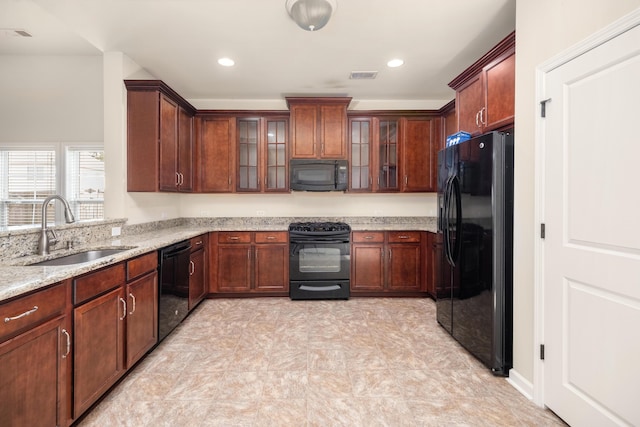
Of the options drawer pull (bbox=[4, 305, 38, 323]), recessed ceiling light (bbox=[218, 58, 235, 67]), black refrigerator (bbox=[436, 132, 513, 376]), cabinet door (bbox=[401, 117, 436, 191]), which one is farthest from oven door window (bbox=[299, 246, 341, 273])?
drawer pull (bbox=[4, 305, 38, 323])

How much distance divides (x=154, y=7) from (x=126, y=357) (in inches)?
99.4

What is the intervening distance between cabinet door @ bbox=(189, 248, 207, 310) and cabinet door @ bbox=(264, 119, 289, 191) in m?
1.26

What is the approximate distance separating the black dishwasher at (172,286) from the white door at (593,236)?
277 centimetres

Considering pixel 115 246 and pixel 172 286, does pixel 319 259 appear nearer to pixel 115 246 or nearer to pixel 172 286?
pixel 172 286

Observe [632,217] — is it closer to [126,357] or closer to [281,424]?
[281,424]

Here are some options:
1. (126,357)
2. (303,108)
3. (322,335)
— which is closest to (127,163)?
(126,357)

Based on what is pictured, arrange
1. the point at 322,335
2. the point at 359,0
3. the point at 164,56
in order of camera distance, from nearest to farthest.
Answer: the point at 359,0, the point at 322,335, the point at 164,56

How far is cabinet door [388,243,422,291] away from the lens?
3918mm

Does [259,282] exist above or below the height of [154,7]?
below

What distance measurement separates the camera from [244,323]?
3115mm

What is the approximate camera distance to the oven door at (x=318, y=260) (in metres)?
3.82

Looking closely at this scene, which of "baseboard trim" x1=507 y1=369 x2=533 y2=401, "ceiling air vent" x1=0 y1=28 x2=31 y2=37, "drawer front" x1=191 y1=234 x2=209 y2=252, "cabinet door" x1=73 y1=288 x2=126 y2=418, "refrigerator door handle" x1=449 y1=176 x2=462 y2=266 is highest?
"ceiling air vent" x1=0 y1=28 x2=31 y2=37

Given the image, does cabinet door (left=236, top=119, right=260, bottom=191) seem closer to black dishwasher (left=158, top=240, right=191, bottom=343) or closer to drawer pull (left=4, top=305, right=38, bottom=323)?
black dishwasher (left=158, top=240, right=191, bottom=343)

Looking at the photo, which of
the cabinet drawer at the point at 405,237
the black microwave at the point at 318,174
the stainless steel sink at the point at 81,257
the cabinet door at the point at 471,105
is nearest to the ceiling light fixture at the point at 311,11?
the cabinet door at the point at 471,105
